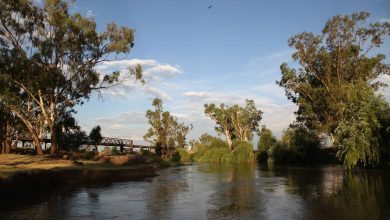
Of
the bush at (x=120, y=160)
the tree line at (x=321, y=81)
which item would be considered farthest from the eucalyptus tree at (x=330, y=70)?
the bush at (x=120, y=160)

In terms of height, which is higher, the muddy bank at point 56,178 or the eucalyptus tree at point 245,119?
the eucalyptus tree at point 245,119

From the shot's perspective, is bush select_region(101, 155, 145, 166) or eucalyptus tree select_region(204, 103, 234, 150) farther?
eucalyptus tree select_region(204, 103, 234, 150)

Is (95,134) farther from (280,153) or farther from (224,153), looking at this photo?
(280,153)

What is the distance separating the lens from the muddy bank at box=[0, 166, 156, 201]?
847 inches

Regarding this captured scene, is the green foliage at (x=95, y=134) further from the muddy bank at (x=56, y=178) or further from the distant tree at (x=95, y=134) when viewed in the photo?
the muddy bank at (x=56, y=178)

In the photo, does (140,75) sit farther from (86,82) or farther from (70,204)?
(70,204)

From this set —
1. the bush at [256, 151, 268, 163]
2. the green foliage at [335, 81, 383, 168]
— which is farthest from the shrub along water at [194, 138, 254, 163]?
the green foliage at [335, 81, 383, 168]

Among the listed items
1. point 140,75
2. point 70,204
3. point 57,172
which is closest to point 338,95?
point 140,75

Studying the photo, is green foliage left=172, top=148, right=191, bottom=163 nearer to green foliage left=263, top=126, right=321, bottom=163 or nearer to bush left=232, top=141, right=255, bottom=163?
bush left=232, top=141, right=255, bottom=163

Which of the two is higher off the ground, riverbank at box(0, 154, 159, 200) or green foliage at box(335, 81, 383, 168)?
green foliage at box(335, 81, 383, 168)

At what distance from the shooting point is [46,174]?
26.1 meters

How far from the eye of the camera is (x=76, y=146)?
209 ft

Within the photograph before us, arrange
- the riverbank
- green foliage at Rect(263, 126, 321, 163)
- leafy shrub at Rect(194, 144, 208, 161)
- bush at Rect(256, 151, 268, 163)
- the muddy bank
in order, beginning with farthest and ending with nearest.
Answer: leafy shrub at Rect(194, 144, 208, 161) < bush at Rect(256, 151, 268, 163) < green foliage at Rect(263, 126, 321, 163) < the riverbank < the muddy bank

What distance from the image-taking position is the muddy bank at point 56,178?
21.5 m
